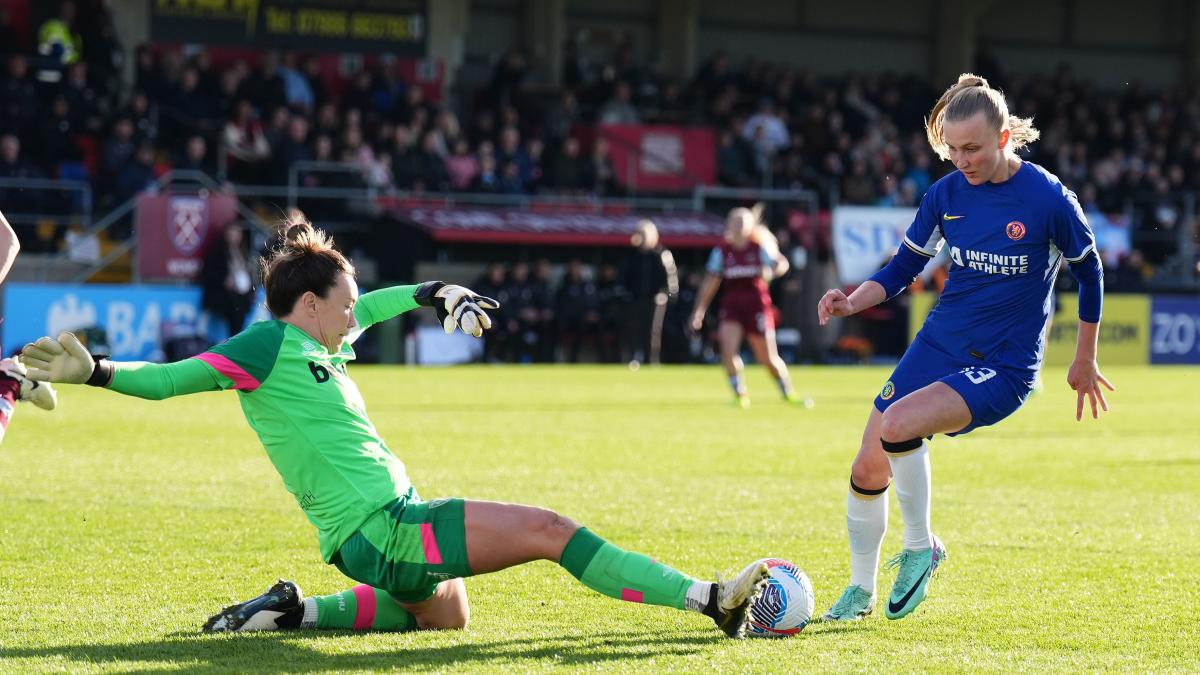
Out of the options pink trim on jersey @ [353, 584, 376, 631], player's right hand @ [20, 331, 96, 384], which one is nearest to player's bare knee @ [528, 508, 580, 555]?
pink trim on jersey @ [353, 584, 376, 631]

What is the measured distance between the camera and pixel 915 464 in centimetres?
568

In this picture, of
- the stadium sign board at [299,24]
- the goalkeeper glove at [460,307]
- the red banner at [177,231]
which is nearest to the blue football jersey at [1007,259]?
the goalkeeper glove at [460,307]

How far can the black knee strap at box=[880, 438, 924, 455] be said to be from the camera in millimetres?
5590

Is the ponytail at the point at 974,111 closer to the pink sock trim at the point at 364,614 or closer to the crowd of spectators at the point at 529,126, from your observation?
the pink sock trim at the point at 364,614

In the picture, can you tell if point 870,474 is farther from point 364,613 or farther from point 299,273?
point 299,273

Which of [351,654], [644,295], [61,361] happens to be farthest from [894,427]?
[644,295]

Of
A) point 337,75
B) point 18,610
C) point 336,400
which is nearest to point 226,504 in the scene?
point 18,610

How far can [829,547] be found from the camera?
7.21 meters

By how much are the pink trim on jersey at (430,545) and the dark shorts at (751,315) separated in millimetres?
12053

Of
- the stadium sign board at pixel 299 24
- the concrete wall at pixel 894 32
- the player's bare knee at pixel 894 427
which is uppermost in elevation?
the concrete wall at pixel 894 32

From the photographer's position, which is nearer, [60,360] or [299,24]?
[60,360]

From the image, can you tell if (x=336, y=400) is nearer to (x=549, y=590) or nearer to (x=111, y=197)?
(x=549, y=590)

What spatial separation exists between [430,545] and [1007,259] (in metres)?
2.30

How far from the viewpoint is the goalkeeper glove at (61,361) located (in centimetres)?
449
